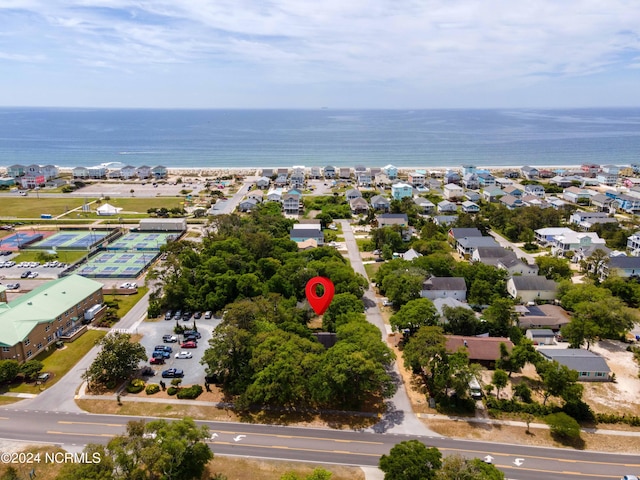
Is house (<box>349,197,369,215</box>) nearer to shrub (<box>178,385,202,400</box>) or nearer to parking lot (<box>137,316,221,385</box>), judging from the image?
parking lot (<box>137,316,221,385</box>)

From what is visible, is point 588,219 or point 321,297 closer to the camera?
point 321,297

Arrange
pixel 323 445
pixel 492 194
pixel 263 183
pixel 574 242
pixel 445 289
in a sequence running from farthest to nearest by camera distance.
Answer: pixel 263 183, pixel 492 194, pixel 574 242, pixel 445 289, pixel 323 445

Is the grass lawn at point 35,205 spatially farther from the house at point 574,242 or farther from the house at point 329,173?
the house at point 574,242

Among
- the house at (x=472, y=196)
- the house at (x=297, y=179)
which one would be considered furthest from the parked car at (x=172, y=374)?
the house at (x=297, y=179)

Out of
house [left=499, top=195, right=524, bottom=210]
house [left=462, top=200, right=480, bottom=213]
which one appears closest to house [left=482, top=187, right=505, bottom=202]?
house [left=499, top=195, right=524, bottom=210]

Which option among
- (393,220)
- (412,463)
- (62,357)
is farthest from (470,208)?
(62,357)

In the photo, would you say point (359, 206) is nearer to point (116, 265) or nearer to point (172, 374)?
point (116, 265)

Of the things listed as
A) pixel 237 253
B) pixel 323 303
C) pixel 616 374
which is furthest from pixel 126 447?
pixel 616 374
